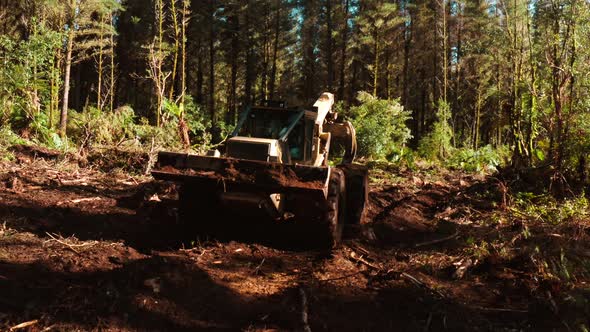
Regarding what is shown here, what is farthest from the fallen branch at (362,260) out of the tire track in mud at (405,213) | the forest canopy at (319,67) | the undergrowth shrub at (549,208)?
the forest canopy at (319,67)

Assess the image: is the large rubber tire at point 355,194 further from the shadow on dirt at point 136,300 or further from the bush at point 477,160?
the bush at point 477,160

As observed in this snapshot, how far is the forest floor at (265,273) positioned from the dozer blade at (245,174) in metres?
0.88

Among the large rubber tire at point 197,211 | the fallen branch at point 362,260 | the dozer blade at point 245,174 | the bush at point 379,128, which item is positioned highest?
the bush at point 379,128

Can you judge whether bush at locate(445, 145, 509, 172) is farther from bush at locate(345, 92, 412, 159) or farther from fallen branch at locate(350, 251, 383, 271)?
fallen branch at locate(350, 251, 383, 271)

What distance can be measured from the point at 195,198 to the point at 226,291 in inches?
93.8

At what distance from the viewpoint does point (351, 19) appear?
3019cm

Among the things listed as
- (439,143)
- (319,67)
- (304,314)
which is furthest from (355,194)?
(319,67)

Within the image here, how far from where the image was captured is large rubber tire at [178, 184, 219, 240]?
6551 millimetres

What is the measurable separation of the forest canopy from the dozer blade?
6044 millimetres

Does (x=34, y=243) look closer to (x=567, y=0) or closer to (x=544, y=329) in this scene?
(x=544, y=329)

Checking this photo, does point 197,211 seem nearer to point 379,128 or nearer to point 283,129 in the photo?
point 283,129

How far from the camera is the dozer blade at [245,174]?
5527 millimetres

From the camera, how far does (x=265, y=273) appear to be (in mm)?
5316

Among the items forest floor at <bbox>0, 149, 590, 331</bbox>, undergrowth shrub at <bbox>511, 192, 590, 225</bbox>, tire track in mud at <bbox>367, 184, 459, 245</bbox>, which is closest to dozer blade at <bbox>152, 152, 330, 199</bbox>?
forest floor at <bbox>0, 149, 590, 331</bbox>
